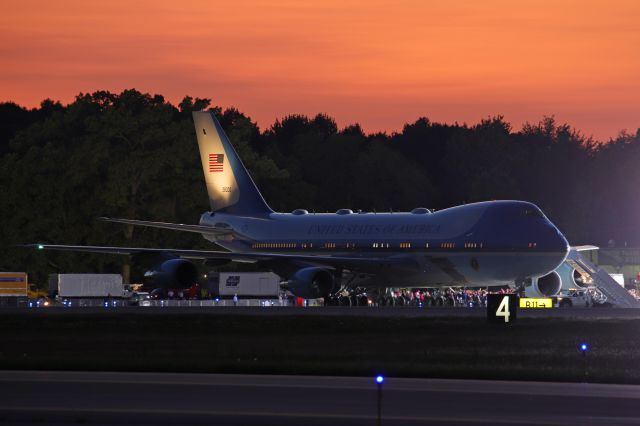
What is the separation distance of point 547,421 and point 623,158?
165 metres

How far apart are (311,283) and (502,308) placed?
23.2 meters

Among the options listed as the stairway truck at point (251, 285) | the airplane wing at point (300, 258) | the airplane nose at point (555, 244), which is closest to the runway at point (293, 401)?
the airplane nose at point (555, 244)

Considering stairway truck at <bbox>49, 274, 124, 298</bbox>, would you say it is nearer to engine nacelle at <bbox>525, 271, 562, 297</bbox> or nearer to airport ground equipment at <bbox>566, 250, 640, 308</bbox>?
engine nacelle at <bbox>525, 271, 562, 297</bbox>

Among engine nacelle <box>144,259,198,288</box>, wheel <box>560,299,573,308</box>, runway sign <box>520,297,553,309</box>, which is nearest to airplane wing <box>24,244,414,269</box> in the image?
engine nacelle <box>144,259,198,288</box>

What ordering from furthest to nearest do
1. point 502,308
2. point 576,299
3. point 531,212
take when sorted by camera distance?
1. point 576,299
2. point 531,212
3. point 502,308

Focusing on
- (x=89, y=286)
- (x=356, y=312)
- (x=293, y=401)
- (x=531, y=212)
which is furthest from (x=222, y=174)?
(x=293, y=401)

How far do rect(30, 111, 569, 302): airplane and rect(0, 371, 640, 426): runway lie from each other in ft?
124

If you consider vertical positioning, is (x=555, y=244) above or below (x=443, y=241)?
below

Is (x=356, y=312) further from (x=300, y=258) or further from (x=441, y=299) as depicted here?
(x=441, y=299)

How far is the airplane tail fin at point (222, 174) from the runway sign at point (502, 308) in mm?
36364

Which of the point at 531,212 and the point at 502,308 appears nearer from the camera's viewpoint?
the point at 502,308

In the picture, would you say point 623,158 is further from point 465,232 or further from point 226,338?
point 226,338

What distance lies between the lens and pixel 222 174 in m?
85.6

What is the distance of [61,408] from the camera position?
84.4ft
